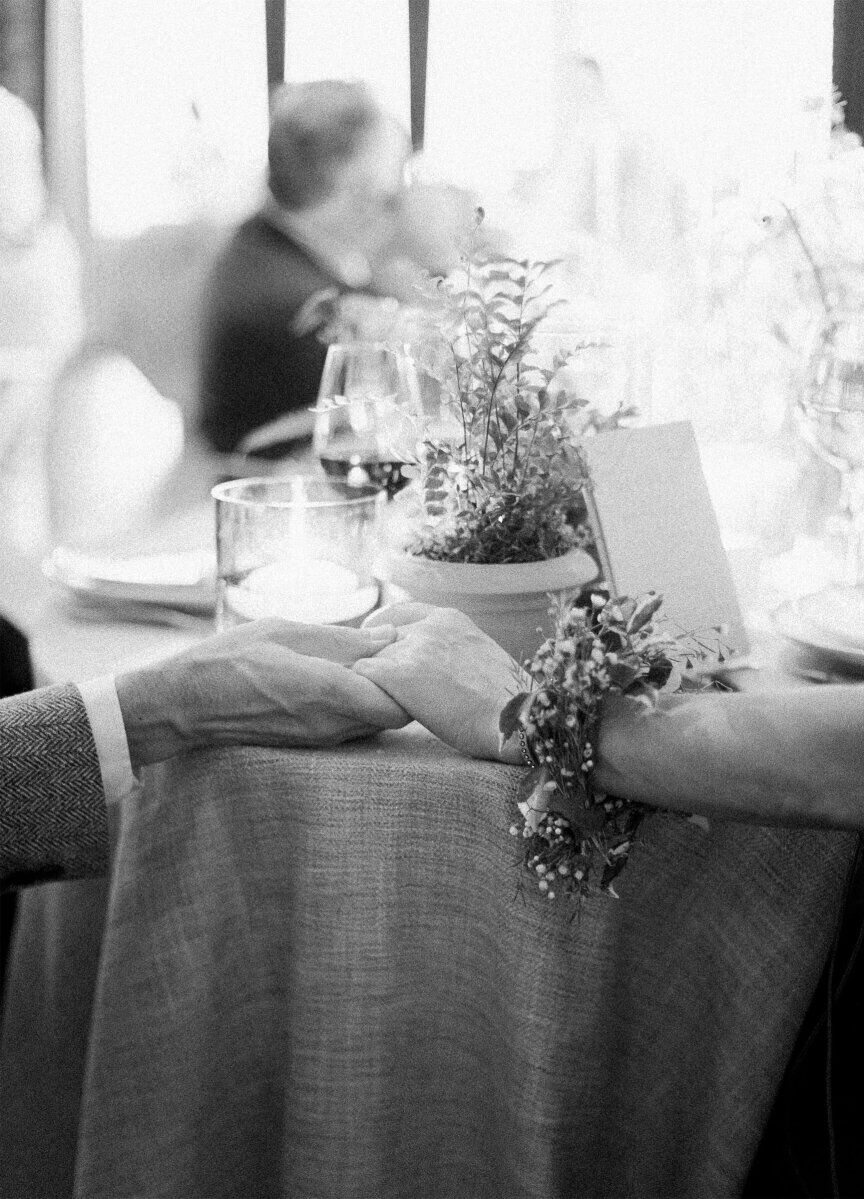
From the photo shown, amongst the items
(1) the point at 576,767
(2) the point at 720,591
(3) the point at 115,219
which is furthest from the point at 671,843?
(3) the point at 115,219

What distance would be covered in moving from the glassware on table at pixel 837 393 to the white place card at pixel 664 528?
0.51 ft

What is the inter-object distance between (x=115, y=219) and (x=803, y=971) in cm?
179

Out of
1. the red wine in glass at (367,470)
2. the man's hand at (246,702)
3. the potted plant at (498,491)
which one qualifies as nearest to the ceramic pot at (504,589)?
the potted plant at (498,491)

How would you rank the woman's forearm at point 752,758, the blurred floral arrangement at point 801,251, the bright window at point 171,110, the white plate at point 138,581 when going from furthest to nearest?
the bright window at point 171,110 < the blurred floral arrangement at point 801,251 < the white plate at point 138,581 < the woman's forearm at point 752,758

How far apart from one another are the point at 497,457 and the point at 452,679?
28cm

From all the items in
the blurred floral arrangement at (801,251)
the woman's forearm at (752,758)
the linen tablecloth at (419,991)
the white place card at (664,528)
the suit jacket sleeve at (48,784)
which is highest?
the blurred floral arrangement at (801,251)

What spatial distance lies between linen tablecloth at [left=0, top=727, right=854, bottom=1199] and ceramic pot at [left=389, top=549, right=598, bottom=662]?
0.16 meters

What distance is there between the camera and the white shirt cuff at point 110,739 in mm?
1086

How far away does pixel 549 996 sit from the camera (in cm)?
100

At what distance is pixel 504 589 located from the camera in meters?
1.18

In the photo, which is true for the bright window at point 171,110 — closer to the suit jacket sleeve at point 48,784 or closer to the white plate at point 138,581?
the white plate at point 138,581

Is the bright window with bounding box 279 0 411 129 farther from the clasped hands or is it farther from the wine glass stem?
the clasped hands

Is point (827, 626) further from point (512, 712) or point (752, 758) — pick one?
point (512, 712)

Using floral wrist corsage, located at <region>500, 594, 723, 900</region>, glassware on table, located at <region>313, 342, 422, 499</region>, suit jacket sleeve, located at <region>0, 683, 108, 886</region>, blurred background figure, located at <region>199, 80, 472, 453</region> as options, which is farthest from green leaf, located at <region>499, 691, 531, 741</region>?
blurred background figure, located at <region>199, 80, 472, 453</region>
